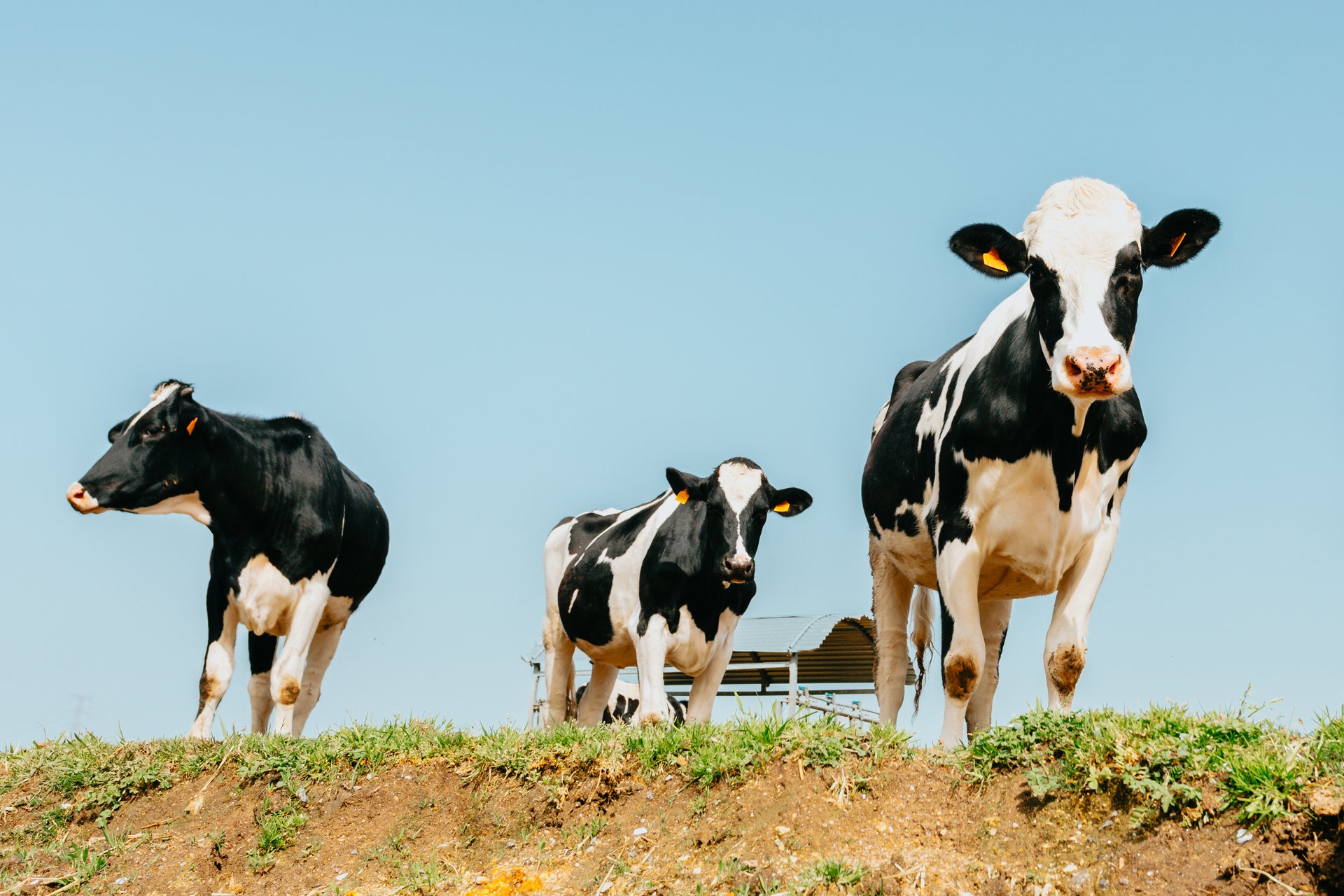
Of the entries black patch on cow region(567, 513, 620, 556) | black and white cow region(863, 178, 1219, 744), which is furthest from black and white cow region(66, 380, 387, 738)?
black and white cow region(863, 178, 1219, 744)

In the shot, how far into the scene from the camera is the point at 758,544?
10.4 meters

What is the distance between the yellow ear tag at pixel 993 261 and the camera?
7.35 metres

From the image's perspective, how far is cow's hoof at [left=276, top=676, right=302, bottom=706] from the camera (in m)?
9.54

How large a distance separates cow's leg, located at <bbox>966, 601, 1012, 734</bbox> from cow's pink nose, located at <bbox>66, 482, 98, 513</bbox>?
6.74 metres

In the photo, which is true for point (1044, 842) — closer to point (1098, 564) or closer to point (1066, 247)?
point (1098, 564)

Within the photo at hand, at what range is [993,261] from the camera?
24.1 feet

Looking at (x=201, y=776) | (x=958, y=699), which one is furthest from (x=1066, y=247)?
(x=201, y=776)

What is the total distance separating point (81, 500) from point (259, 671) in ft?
6.37

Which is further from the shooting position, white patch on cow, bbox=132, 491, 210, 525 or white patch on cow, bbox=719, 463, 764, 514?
white patch on cow, bbox=719, 463, 764, 514

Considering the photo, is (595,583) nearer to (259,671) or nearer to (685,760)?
(259,671)

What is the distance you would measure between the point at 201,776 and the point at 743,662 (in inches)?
700

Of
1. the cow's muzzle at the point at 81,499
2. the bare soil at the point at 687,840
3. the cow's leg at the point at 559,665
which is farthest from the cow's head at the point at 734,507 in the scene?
the cow's muzzle at the point at 81,499

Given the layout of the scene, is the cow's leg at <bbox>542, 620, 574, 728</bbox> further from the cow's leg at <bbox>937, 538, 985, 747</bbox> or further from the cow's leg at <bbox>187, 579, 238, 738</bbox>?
the cow's leg at <bbox>937, 538, 985, 747</bbox>

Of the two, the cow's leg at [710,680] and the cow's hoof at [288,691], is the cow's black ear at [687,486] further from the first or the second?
the cow's hoof at [288,691]
